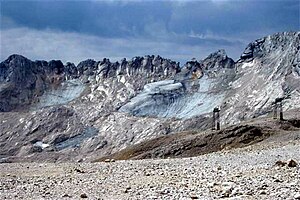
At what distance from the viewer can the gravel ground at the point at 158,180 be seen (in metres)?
15.9

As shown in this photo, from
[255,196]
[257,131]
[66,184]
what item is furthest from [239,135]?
[255,196]

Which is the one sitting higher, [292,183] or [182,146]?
[292,183]

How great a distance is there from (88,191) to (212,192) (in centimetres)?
472

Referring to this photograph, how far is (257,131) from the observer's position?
258ft

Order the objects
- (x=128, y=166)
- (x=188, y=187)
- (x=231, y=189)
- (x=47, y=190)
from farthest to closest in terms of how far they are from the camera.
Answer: (x=128, y=166)
(x=47, y=190)
(x=188, y=187)
(x=231, y=189)

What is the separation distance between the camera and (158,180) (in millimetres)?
20766

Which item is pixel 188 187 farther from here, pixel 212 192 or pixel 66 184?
pixel 66 184

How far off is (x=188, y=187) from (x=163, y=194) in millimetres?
1337

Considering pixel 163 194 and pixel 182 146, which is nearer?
pixel 163 194

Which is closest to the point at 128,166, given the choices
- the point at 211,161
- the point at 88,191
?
the point at 211,161

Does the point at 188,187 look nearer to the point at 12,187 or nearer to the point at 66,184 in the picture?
the point at 66,184

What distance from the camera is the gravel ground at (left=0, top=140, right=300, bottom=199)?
15.9m

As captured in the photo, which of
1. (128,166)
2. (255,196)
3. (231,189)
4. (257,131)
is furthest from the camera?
(257,131)

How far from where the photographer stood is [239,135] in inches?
3108
